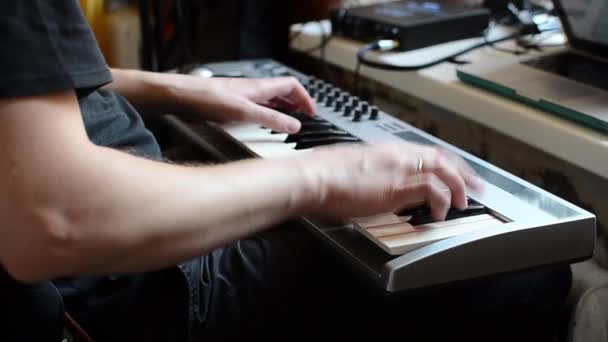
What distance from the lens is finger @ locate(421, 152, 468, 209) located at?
2.49 ft

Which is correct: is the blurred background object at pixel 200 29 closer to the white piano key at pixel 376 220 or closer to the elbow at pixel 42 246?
the white piano key at pixel 376 220

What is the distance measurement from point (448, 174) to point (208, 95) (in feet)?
1.48

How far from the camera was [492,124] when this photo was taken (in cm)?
108

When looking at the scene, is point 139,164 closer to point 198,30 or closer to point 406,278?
point 406,278

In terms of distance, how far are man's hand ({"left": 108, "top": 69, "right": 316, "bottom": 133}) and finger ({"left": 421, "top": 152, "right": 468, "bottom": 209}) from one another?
347mm

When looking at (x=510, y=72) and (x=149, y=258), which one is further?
(x=510, y=72)

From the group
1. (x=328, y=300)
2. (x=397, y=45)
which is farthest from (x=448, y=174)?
(x=397, y=45)

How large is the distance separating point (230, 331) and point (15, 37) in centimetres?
38

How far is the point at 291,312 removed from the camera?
0.81 m

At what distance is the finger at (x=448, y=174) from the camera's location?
76 centimetres

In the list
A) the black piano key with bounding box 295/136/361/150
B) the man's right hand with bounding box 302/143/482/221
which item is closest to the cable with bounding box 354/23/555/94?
the black piano key with bounding box 295/136/361/150

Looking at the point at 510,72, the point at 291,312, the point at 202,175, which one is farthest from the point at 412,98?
the point at 202,175

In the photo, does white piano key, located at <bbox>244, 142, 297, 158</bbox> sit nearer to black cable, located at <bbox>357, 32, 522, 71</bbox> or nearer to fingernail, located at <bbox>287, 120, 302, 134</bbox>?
fingernail, located at <bbox>287, 120, 302, 134</bbox>

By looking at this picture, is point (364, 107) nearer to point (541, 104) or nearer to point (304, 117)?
point (304, 117)
